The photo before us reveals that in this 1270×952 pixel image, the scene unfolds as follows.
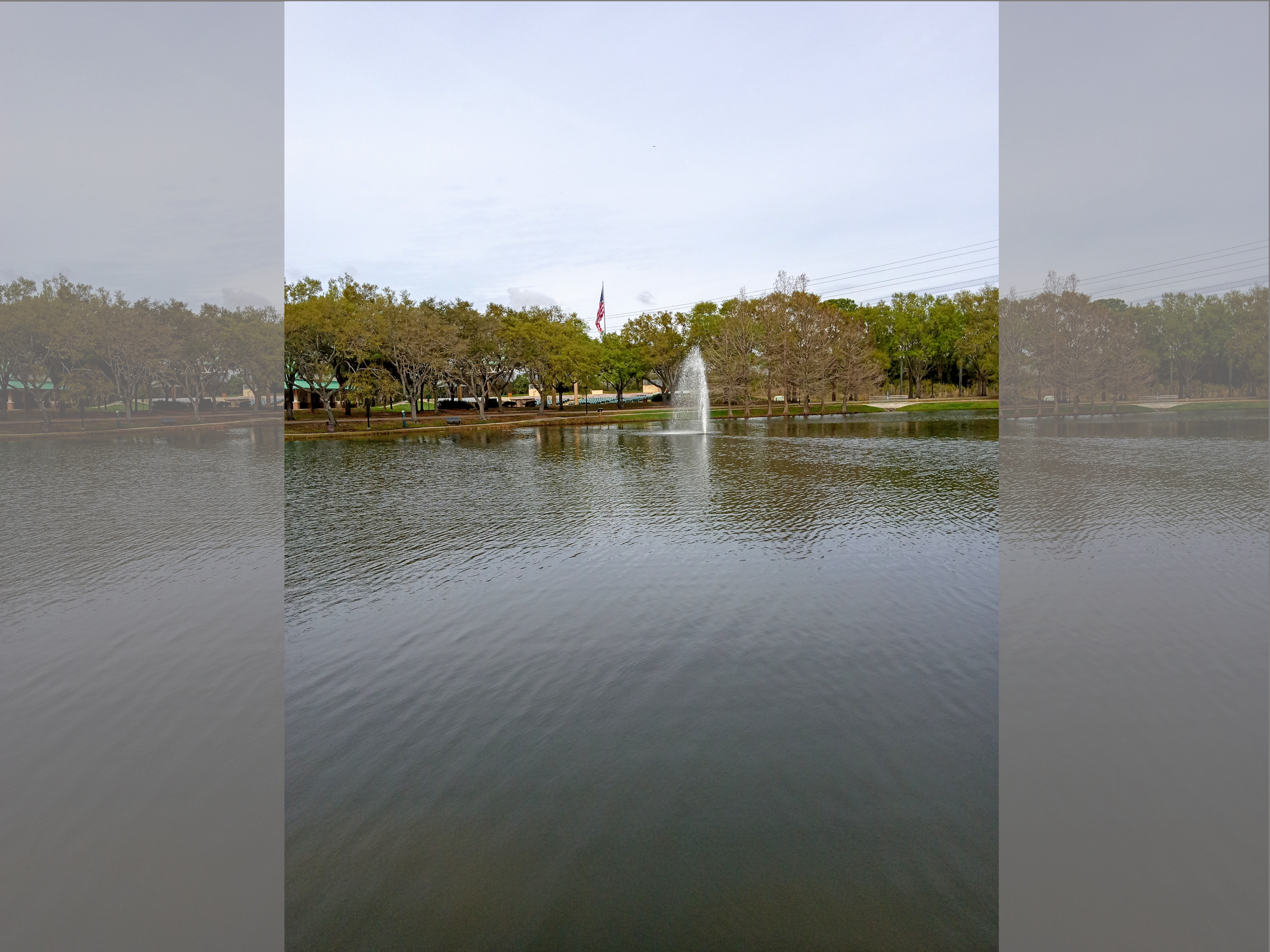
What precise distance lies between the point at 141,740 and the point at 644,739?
5.71 metres

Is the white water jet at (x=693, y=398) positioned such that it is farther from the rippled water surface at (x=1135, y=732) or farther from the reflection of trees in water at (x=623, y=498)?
the rippled water surface at (x=1135, y=732)

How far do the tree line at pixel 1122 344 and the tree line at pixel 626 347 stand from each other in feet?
43.7

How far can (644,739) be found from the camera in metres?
7.61

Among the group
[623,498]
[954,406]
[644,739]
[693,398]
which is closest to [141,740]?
[644,739]

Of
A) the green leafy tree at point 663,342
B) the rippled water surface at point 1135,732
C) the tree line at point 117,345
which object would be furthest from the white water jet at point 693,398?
the rippled water surface at point 1135,732

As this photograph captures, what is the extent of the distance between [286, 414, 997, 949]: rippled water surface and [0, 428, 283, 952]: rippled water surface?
0.47 meters

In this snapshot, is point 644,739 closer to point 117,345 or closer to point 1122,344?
point 117,345

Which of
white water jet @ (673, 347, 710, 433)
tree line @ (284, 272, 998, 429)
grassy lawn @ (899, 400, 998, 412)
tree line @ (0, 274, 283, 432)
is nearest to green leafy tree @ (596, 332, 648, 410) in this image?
tree line @ (284, 272, 998, 429)

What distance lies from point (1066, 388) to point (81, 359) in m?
70.8

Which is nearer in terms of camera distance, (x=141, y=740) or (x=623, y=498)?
(x=141, y=740)

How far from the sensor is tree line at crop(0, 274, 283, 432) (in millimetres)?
45844

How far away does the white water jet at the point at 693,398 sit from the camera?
2213 inches

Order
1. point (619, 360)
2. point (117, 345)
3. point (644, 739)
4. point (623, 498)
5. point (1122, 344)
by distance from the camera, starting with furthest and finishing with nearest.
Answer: point (619, 360), point (1122, 344), point (117, 345), point (623, 498), point (644, 739)

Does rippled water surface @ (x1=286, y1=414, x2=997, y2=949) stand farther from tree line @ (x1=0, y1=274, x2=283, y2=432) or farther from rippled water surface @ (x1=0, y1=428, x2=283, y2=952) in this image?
tree line @ (x1=0, y1=274, x2=283, y2=432)
